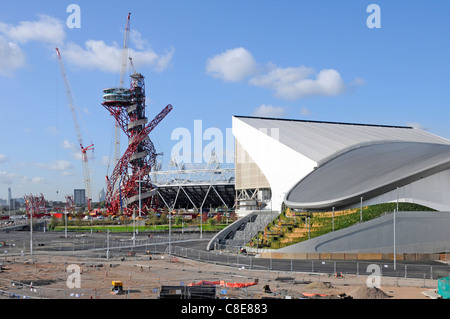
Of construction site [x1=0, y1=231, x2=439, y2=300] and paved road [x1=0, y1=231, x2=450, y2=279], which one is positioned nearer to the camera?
construction site [x1=0, y1=231, x2=439, y2=300]

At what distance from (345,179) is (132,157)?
7504 cm

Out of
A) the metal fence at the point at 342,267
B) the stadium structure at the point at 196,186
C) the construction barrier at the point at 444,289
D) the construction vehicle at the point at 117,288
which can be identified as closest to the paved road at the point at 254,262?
the metal fence at the point at 342,267

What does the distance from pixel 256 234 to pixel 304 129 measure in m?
25.3

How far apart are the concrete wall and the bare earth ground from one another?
32.8 ft

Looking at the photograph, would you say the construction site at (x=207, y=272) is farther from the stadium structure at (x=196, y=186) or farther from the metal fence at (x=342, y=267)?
the stadium structure at (x=196, y=186)

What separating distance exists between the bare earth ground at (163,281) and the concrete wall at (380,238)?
999 cm

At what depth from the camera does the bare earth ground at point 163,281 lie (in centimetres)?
2542

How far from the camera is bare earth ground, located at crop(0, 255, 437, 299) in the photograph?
25.4m

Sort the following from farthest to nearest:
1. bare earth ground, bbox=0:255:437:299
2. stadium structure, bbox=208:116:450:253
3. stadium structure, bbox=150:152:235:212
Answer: stadium structure, bbox=150:152:235:212 → stadium structure, bbox=208:116:450:253 → bare earth ground, bbox=0:255:437:299

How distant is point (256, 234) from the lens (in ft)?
176

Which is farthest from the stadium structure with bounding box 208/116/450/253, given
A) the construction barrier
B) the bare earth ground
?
the construction barrier

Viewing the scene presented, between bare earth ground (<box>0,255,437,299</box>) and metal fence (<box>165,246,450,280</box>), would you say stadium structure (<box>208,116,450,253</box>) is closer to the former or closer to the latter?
metal fence (<box>165,246,450,280</box>)

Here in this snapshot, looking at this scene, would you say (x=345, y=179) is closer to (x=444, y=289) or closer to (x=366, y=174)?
(x=366, y=174)

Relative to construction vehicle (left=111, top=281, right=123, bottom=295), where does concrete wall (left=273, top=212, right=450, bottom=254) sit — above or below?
above
